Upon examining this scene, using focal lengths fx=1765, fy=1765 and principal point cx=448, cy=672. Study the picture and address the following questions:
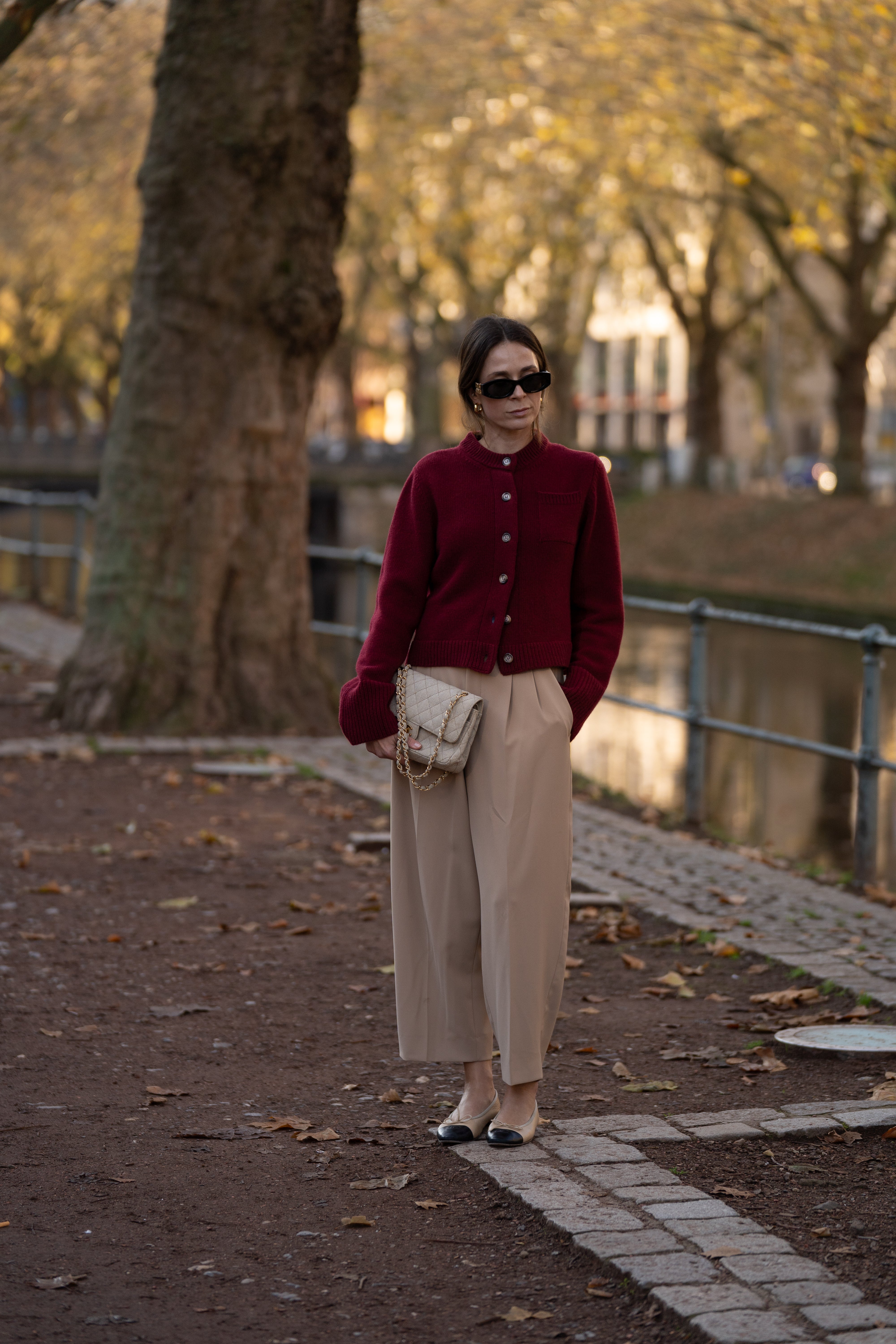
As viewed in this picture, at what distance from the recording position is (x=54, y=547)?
741 inches

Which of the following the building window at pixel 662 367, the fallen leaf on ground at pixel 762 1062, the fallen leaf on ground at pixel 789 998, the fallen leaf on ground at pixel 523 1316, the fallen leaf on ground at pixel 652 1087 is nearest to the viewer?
the fallen leaf on ground at pixel 523 1316

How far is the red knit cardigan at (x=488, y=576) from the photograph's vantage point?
4.34 metres

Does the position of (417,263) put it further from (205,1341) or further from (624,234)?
(205,1341)

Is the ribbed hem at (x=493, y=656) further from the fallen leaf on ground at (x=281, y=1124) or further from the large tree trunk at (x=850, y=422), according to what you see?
the large tree trunk at (x=850, y=422)

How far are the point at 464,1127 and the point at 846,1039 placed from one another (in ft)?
4.70

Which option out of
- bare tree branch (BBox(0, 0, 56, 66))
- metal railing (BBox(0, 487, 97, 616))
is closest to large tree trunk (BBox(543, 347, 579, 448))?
metal railing (BBox(0, 487, 97, 616))

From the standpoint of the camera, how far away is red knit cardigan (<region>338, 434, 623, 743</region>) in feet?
14.2

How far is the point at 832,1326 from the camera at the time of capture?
3.36 m

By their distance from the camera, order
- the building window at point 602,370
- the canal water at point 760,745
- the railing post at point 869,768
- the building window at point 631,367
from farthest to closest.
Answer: the building window at point 602,370
the building window at point 631,367
the canal water at point 760,745
the railing post at point 869,768

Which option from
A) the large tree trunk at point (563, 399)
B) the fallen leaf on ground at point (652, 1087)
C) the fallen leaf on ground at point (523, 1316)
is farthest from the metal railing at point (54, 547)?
the large tree trunk at point (563, 399)

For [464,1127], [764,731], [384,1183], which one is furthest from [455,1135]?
[764,731]

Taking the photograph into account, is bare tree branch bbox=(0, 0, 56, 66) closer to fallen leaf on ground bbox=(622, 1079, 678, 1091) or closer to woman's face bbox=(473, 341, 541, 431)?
woman's face bbox=(473, 341, 541, 431)

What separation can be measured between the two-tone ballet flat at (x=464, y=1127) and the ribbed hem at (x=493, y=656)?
1145 mm

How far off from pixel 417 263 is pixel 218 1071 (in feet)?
131
